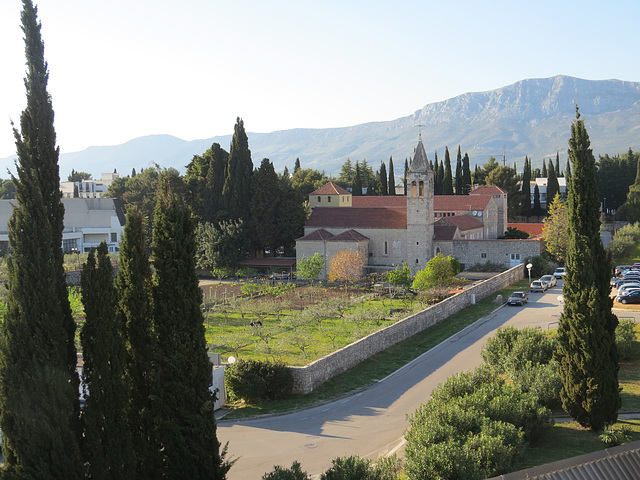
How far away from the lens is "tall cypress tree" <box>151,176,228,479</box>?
40.6 feet

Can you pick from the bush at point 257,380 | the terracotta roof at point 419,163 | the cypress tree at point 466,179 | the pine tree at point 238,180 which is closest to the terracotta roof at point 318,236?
the pine tree at point 238,180

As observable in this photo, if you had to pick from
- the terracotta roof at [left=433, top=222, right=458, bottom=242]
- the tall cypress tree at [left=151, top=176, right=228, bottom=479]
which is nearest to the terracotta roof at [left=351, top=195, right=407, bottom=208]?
the terracotta roof at [left=433, top=222, right=458, bottom=242]

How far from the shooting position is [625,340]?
77.6 feet

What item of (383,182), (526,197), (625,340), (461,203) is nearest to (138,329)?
(625,340)

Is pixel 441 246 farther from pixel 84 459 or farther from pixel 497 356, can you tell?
pixel 84 459

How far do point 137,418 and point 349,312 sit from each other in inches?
1069

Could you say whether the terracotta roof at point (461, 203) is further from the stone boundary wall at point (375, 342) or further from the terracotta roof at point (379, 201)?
the stone boundary wall at point (375, 342)

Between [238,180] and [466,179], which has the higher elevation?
[466,179]

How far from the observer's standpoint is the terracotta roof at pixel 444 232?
187 feet

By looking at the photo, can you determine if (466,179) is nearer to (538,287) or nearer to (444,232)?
(444,232)

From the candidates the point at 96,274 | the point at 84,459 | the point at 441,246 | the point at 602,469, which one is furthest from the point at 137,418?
the point at 441,246

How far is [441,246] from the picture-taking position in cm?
5738

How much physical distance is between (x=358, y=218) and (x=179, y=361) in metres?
49.3

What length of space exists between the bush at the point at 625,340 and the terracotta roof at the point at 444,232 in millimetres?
31759
